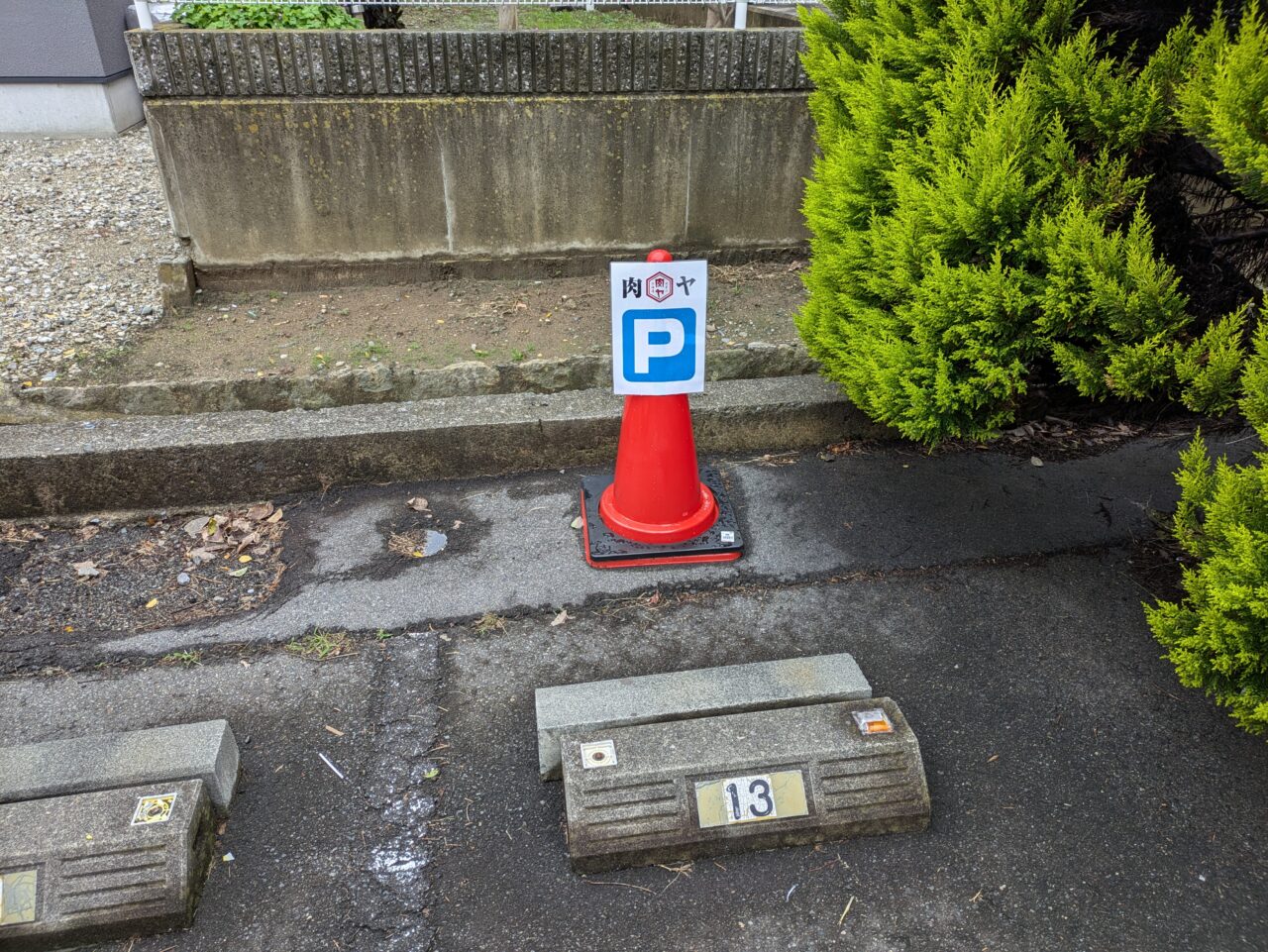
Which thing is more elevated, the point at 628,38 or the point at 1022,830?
the point at 628,38

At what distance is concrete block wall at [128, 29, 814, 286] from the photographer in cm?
479

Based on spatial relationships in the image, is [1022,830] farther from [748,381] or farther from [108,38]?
[108,38]

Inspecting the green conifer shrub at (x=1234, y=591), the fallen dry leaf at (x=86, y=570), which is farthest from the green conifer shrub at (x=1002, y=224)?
the fallen dry leaf at (x=86, y=570)

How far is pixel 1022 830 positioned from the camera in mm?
2629

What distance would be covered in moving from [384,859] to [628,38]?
14.9 ft

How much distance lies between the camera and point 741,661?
128 inches

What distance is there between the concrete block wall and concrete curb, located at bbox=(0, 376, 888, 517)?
155cm

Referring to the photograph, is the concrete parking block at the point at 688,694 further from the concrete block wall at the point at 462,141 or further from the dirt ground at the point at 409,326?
the concrete block wall at the point at 462,141

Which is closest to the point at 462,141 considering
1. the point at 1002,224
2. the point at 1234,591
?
the point at 1002,224

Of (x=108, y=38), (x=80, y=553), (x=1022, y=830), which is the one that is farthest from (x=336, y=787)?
(x=108, y=38)

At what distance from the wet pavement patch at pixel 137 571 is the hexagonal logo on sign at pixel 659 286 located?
79.7 inches

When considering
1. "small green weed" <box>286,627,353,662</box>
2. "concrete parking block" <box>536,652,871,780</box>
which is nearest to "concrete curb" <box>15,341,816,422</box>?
"small green weed" <box>286,627,353,662</box>

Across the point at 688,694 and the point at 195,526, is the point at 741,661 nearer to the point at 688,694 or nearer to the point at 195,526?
the point at 688,694

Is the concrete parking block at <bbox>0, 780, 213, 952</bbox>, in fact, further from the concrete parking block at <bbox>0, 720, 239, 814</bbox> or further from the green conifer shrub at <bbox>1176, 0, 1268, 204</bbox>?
the green conifer shrub at <bbox>1176, 0, 1268, 204</bbox>
